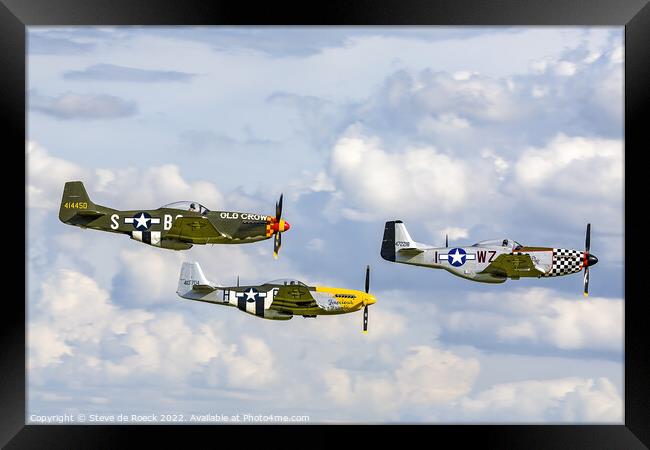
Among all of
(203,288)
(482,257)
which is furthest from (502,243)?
(203,288)

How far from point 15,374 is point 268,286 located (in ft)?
35.2

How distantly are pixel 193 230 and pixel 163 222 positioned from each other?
103 centimetres

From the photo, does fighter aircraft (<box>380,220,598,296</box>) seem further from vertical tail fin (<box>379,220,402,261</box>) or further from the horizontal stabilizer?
the horizontal stabilizer

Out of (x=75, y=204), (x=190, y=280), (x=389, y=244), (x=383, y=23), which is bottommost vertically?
(x=190, y=280)

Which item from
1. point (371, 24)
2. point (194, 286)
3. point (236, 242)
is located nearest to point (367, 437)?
point (371, 24)

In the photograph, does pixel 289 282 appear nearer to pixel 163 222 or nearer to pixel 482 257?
pixel 163 222

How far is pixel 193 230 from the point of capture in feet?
96.5

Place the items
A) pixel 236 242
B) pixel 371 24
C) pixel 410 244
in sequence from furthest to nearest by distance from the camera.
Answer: pixel 410 244 → pixel 236 242 → pixel 371 24

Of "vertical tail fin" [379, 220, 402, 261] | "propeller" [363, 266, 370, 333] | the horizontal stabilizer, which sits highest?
the horizontal stabilizer

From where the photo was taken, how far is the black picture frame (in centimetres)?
2105

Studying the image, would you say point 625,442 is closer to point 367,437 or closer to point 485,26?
point 367,437

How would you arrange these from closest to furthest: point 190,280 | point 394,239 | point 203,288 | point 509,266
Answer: point 509,266
point 394,239
point 203,288
point 190,280

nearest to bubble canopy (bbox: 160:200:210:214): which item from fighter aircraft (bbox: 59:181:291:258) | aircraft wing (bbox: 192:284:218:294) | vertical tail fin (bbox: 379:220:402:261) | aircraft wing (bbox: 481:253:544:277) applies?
fighter aircraft (bbox: 59:181:291:258)

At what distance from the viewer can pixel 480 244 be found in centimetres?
3244
